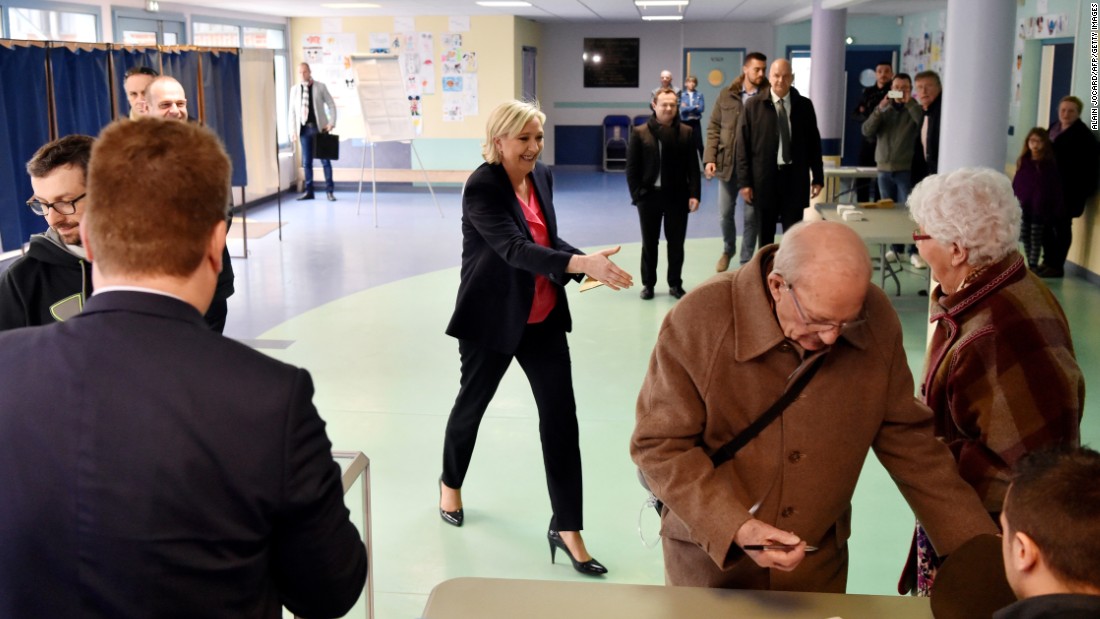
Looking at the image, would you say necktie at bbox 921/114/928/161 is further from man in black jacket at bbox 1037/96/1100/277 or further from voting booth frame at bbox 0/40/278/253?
voting booth frame at bbox 0/40/278/253

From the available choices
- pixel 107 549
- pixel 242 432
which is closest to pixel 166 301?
pixel 242 432

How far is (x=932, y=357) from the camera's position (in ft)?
8.22

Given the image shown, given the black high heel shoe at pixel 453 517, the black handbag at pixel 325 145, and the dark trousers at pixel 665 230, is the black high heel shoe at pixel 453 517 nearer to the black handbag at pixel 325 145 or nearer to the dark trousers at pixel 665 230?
the dark trousers at pixel 665 230

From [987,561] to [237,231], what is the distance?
10787 mm

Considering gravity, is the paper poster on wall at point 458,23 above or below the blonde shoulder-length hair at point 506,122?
above

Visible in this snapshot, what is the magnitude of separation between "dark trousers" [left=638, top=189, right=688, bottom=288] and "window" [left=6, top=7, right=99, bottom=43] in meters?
5.03

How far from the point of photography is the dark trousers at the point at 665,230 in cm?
824

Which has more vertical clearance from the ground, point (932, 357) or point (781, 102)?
point (781, 102)

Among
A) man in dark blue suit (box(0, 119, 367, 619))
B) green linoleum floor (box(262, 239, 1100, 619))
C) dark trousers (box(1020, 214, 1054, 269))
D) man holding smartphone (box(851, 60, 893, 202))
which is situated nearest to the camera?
man in dark blue suit (box(0, 119, 367, 619))

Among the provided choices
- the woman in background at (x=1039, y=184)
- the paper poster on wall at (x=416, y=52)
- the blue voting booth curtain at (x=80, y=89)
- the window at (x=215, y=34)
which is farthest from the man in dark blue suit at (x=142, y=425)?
the paper poster on wall at (x=416, y=52)

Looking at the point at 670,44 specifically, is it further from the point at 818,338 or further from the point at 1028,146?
the point at 818,338

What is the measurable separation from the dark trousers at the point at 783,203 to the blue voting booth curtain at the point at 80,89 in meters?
5.02

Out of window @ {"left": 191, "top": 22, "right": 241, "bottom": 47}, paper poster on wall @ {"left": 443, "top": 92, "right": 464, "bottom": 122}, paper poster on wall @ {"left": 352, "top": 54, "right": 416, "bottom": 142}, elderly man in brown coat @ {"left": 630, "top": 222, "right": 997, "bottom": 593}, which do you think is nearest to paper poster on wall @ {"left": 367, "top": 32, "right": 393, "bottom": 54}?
paper poster on wall @ {"left": 443, "top": 92, "right": 464, "bottom": 122}

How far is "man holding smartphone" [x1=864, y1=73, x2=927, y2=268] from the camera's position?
977cm
